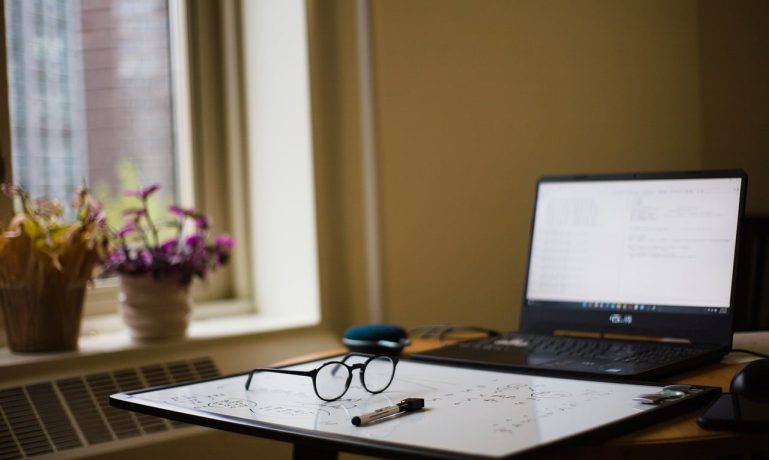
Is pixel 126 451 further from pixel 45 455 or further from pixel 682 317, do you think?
pixel 682 317

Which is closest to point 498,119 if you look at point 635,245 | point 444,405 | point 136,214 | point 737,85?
point 737,85

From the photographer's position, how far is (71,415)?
1708mm

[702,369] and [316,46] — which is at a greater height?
[316,46]

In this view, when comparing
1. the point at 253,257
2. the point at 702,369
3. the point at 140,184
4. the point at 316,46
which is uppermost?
the point at 316,46

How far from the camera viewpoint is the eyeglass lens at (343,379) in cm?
121

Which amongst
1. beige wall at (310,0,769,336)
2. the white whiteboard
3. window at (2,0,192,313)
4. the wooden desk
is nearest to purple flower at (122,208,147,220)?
window at (2,0,192,313)

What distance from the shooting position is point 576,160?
2250 millimetres

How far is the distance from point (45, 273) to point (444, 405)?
952 mm

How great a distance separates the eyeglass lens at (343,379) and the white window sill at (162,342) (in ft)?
2.07

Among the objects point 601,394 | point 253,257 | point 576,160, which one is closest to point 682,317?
point 601,394

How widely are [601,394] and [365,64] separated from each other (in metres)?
1.17

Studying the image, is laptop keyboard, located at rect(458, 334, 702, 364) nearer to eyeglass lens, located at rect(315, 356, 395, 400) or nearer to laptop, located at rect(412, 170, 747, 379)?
laptop, located at rect(412, 170, 747, 379)

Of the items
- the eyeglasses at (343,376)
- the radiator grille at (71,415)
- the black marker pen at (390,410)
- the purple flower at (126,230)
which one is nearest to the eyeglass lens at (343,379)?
the eyeglasses at (343,376)

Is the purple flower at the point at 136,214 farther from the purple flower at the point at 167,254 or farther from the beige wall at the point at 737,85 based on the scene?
the beige wall at the point at 737,85
